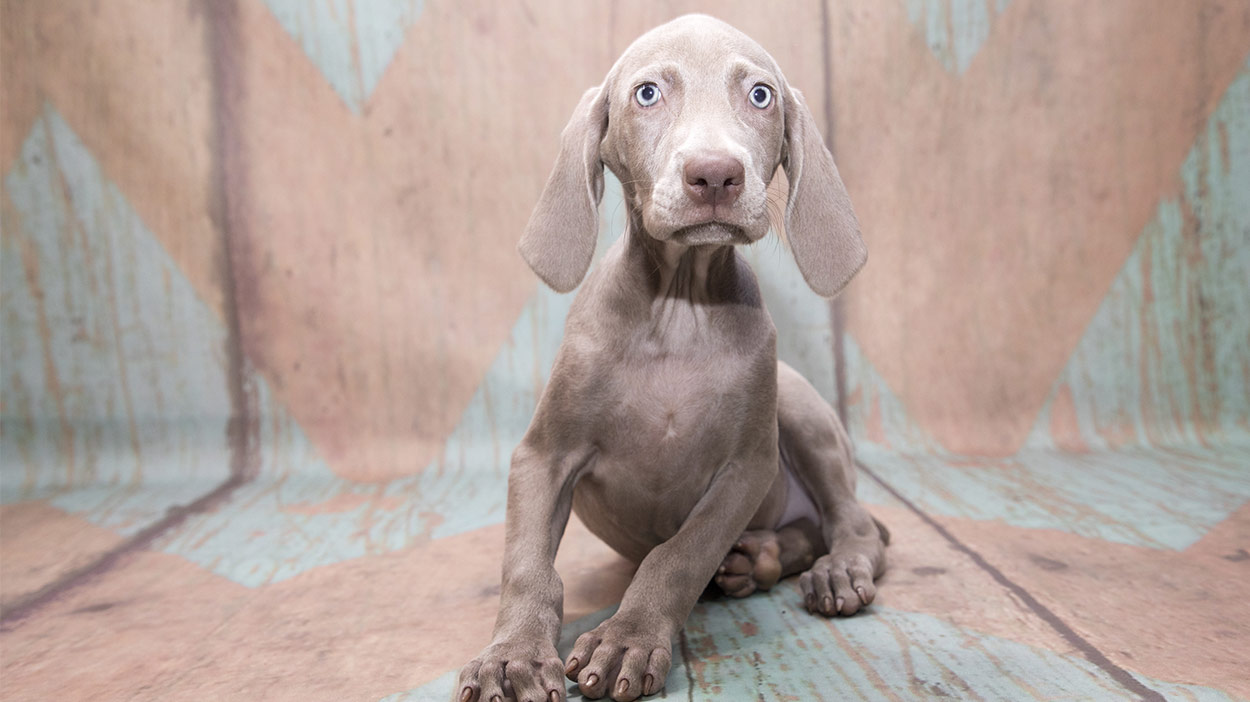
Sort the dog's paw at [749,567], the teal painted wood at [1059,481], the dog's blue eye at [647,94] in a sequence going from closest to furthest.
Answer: the dog's blue eye at [647,94] < the dog's paw at [749,567] < the teal painted wood at [1059,481]

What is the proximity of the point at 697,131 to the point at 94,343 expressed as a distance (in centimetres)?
287

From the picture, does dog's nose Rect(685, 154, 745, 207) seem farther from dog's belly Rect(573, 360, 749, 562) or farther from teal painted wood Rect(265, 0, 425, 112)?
teal painted wood Rect(265, 0, 425, 112)

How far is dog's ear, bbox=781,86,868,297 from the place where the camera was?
2145 mm

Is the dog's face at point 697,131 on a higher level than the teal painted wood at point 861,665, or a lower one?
higher

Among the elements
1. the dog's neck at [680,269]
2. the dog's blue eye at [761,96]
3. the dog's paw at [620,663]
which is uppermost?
the dog's blue eye at [761,96]

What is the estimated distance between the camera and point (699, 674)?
1.93 metres

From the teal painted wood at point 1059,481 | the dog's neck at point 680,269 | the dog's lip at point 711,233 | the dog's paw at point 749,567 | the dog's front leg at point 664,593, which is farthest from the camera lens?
the teal painted wood at point 1059,481

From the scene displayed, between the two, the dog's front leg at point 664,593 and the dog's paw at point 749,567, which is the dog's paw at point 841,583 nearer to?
the dog's paw at point 749,567

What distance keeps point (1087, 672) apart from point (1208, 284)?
2.62 m

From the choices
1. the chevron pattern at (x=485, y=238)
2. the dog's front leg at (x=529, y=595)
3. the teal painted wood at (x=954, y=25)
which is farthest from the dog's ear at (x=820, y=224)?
the teal painted wood at (x=954, y=25)

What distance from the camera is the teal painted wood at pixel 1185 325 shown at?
12.8 ft

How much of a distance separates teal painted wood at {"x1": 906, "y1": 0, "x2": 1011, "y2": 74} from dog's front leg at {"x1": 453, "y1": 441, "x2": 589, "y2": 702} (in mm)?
2532

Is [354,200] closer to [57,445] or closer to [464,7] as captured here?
[464,7]

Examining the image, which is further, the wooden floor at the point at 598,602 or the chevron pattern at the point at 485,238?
the chevron pattern at the point at 485,238
